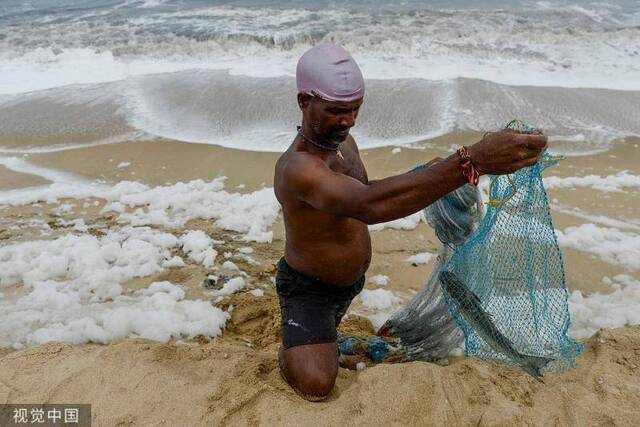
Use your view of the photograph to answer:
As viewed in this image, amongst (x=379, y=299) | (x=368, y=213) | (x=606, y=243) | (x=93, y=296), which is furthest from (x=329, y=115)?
(x=606, y=243)

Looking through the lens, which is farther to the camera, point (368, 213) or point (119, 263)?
A: point (119, 263)

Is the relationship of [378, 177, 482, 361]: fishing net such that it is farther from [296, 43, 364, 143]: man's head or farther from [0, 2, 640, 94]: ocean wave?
[0, 2, 640, 94]: ocean wave

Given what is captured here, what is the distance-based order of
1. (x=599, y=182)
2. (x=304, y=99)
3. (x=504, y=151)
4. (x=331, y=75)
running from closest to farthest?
(x=504, y=151)
(x=331, y=75)
(x=304, y=99)
(x=599, y=182)

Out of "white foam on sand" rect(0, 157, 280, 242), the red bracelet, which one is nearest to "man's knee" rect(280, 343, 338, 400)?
the red bracelet

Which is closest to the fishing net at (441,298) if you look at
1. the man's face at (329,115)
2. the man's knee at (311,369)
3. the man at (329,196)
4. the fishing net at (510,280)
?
the fishing net at (510,280)

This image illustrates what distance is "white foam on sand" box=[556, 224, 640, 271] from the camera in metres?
3.77

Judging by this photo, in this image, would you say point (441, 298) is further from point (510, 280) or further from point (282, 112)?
point (282, 112)

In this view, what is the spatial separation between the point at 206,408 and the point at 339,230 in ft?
3.18

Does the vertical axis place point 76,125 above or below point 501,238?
below

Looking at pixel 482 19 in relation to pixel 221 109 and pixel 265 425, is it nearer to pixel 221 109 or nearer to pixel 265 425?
pixel 221 109

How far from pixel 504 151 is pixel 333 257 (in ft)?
3.30

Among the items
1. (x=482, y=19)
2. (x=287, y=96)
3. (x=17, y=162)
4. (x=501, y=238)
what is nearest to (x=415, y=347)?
(x=501, y=238)

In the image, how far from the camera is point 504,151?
72.9 inches

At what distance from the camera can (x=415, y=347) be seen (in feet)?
9.23
